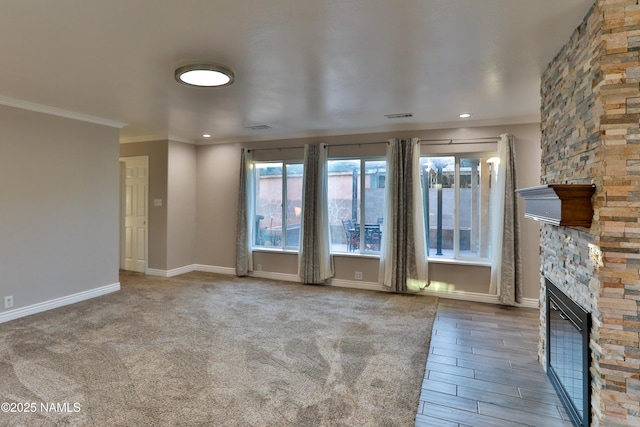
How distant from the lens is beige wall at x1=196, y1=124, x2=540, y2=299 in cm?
445

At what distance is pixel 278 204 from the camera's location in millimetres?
6008

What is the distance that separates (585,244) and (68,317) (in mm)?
4937

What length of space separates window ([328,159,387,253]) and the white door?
340 centimetres

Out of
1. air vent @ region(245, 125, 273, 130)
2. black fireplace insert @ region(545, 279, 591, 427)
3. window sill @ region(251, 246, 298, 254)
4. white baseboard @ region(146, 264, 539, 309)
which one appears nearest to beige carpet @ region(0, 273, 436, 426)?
white baseboard @ region(146, 264, 539, 309)

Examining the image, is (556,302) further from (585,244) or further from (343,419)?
(343,419)

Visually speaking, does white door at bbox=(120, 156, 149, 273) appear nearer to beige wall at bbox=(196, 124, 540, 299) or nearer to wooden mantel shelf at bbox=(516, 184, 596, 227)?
beige wall at bbox=(196, 124, 540, 299)

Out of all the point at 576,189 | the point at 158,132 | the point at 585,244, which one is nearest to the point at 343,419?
the point at 585,244

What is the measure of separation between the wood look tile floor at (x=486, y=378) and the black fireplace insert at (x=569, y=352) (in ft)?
0.38

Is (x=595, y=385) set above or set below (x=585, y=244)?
below

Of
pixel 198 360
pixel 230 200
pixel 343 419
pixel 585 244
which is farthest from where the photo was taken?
pixel 230 200

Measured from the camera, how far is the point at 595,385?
6.11 feet

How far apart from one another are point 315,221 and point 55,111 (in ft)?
12.1

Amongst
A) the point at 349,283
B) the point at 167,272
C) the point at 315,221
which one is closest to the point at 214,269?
the point at 167,272

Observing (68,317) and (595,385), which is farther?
(68,317)
